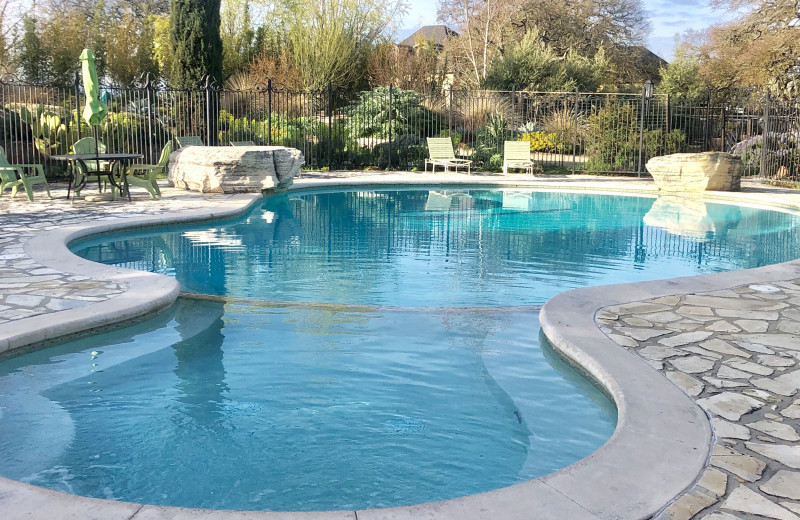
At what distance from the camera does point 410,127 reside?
19.0 meters

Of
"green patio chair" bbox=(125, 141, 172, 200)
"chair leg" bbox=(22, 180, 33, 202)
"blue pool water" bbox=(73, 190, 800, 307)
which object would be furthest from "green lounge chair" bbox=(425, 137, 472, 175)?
"chair leg" bbox=(22, 180, 33, 202)

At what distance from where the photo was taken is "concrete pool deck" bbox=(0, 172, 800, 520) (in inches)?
96.7

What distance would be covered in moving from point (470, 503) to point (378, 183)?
12485 millimetres

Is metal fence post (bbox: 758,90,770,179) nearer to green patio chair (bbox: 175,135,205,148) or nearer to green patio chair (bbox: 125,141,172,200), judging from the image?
green patio chair (bbox: 175,135,205,148)

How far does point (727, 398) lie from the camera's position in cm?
342

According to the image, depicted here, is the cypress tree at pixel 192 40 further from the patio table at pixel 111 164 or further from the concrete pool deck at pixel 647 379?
the concrete pool deck at pixel 647 379

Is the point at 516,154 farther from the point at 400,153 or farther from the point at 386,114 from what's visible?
the point at 386,114

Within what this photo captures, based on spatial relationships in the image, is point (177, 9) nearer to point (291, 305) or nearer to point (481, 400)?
point (291, 305)

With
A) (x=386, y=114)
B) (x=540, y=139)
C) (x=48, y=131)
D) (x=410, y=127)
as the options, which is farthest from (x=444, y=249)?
(x=540, y=139)

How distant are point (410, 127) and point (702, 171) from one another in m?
7.72

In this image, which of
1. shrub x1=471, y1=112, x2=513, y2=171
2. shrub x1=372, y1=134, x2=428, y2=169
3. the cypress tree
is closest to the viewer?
A: the cypress tree

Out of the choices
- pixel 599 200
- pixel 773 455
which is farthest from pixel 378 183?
pixel 773 455

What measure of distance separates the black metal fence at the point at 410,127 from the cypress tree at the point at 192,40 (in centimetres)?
54

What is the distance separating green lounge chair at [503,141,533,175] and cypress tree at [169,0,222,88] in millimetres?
7384
